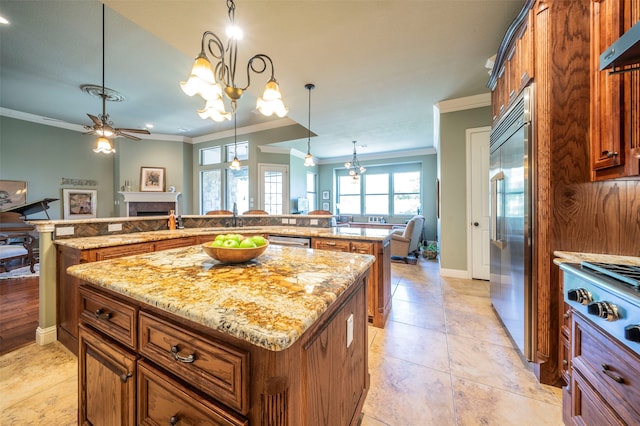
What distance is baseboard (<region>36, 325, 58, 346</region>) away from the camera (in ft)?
6.68

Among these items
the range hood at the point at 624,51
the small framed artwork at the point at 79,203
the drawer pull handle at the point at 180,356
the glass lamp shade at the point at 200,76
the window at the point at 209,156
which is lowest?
the drawer pull handle at the point at 180,356

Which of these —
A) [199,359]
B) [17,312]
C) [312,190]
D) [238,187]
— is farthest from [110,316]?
[312,190]

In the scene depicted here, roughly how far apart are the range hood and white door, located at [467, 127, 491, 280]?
292 cm

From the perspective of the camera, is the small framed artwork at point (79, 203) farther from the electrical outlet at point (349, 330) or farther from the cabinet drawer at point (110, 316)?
the electrical outlet at point (349, 330)

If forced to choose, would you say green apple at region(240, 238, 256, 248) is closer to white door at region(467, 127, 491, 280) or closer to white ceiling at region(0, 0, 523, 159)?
white ceiling at region(0, 0, 523, 159)

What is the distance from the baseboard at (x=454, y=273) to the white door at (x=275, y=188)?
Result: 12.7ft

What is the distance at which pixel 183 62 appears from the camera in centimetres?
315

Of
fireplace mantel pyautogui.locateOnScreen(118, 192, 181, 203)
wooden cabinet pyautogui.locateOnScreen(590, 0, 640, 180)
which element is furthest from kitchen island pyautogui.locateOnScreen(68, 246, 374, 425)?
fireplace mantel pyautogui.locateOnScreen(118, 192, 181, 203)

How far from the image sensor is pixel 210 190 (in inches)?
266

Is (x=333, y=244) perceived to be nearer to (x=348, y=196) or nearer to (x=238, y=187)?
(x=238, y=187)

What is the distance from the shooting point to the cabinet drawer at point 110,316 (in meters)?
0.87

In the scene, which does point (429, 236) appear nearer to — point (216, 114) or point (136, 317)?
point (216, 114)

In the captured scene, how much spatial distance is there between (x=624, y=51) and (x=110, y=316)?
222 cm

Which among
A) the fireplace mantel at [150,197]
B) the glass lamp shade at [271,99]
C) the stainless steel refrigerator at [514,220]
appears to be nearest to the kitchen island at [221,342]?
the glass lamp shade at [271,99]
